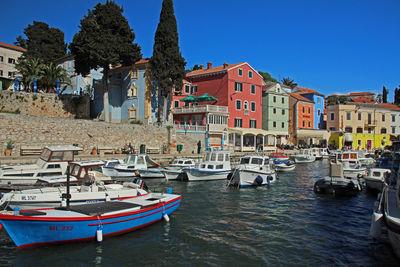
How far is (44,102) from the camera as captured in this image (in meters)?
Result: 38.8

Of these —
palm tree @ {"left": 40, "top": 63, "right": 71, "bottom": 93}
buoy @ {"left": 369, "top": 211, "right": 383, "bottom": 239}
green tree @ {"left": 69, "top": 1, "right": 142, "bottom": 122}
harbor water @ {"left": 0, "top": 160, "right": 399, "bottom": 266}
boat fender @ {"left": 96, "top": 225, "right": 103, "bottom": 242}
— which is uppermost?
green tree @ {"left": 69, "top": 1, "right": 142, "bottom": 122}

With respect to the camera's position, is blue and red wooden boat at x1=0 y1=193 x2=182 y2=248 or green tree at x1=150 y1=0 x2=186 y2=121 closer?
blue and red wooden boat at x1=0 y1=193 x2=182 y2=248

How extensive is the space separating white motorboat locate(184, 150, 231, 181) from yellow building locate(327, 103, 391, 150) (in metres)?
45.4

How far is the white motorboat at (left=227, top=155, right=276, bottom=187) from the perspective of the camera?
2366 centimetres

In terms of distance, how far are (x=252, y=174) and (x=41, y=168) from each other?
14.5 meters

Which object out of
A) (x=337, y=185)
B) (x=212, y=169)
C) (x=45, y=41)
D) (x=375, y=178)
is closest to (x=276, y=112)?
(x=212, y=169)

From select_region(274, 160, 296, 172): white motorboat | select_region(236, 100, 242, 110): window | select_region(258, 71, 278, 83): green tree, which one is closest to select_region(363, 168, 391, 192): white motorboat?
select_region(274, 160, 296, 172): white motorboat

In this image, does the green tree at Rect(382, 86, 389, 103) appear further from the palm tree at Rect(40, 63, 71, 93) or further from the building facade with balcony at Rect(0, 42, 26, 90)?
the building facade with balcony at Rect(0, 42, 26, 90)

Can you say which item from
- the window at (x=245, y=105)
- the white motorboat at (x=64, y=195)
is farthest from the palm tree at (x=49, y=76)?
the white motorboat at (x=64, y=195)

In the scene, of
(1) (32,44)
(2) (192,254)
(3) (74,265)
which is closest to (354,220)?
(2) (192,254)

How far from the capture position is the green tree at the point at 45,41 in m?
61.4

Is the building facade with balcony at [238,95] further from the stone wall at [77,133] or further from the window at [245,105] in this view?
the stone wall at [77,133]

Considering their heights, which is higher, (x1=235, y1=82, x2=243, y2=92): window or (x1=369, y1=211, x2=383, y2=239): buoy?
(x1=235, y1=82, x2=243, y2=92): window

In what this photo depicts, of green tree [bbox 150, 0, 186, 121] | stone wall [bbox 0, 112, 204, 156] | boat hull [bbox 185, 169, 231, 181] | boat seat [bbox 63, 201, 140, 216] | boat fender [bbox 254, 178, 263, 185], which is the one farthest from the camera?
green tree [bbox 150, 0, 186, 121]
